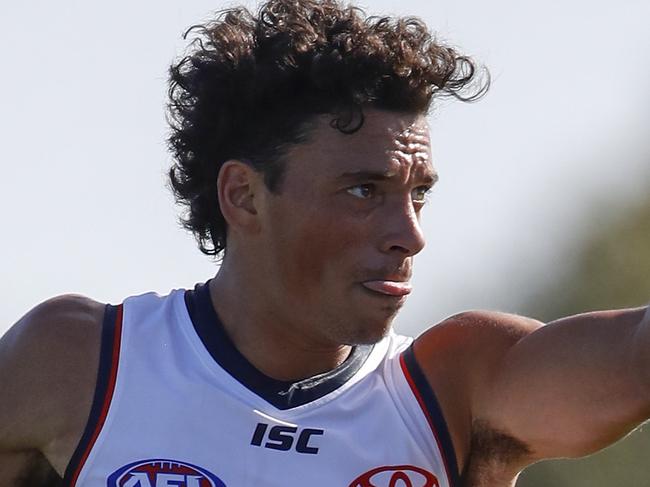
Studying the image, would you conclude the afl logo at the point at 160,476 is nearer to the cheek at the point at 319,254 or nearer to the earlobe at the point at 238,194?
the cheek at the point at 319,254

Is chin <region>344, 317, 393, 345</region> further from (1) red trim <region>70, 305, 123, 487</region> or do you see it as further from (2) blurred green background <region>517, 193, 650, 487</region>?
(2) blurred green background <region>517, 193, 650, 487</region>

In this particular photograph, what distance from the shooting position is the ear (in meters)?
5.95

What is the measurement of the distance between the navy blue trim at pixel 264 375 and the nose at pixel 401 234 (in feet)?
1.41

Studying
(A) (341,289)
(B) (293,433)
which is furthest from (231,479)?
(A) (341,289)

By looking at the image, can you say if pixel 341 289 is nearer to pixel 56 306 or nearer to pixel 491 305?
pixel 56 306

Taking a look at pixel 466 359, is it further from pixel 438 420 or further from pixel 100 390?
pixel 100 390

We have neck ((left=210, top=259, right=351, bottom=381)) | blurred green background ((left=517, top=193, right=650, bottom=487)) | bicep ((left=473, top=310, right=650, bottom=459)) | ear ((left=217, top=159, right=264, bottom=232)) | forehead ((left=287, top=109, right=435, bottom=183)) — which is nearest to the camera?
bicep ((left=473, top=310, right=650, bottom=459))

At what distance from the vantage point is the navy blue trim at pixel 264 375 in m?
5.77

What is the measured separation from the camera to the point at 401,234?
18.4 feet

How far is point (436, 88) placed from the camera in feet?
19.9

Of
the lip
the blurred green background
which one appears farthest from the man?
the blurred green background

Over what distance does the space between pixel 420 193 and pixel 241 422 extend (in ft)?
2.62

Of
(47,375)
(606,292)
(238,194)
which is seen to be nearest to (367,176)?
(238,194)

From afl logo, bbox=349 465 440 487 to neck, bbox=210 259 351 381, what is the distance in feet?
1.36
